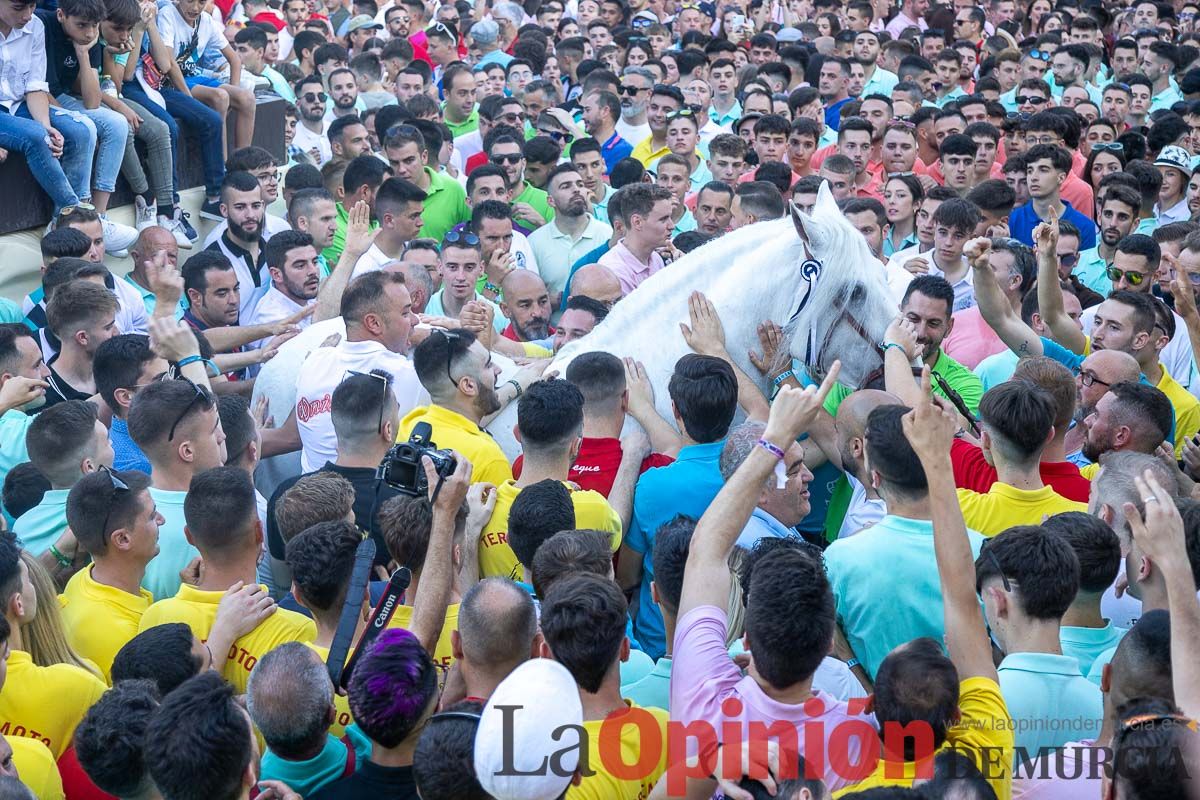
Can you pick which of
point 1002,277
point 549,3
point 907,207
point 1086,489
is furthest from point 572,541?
point 549,3

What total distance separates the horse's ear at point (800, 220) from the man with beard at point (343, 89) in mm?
8218

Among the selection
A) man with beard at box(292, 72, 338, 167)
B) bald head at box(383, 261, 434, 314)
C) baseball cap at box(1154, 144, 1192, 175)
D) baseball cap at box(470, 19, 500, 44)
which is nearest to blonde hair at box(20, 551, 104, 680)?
bald head at box(383, 261, 434, 314)

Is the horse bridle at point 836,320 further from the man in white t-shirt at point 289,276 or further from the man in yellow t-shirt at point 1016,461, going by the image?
the man in white t-shirt at point 289,276

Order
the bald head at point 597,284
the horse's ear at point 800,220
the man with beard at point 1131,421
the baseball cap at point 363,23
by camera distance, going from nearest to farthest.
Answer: the horse's ear at point 800,220 → the man with beard at point 1131,421 → the bald head at point 597,284 → the baseball cap at point 363,23

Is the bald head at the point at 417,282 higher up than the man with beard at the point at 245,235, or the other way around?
the bald head at the point at 417,282

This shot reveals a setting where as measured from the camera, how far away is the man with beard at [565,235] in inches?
376

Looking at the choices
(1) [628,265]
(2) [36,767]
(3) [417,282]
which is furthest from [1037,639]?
(1) [628,265]

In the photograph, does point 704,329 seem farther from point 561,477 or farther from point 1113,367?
point 1113,367

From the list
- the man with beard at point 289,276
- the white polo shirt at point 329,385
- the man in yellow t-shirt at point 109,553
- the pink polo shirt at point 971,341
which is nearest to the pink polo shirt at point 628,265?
the man with beard at point 289,276

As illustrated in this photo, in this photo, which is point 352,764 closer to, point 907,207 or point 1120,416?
point 1120,416

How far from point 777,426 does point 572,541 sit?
0.79 meters

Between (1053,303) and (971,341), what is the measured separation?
1.91 feet

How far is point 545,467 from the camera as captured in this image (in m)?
5.01

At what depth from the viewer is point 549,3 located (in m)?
18.7
